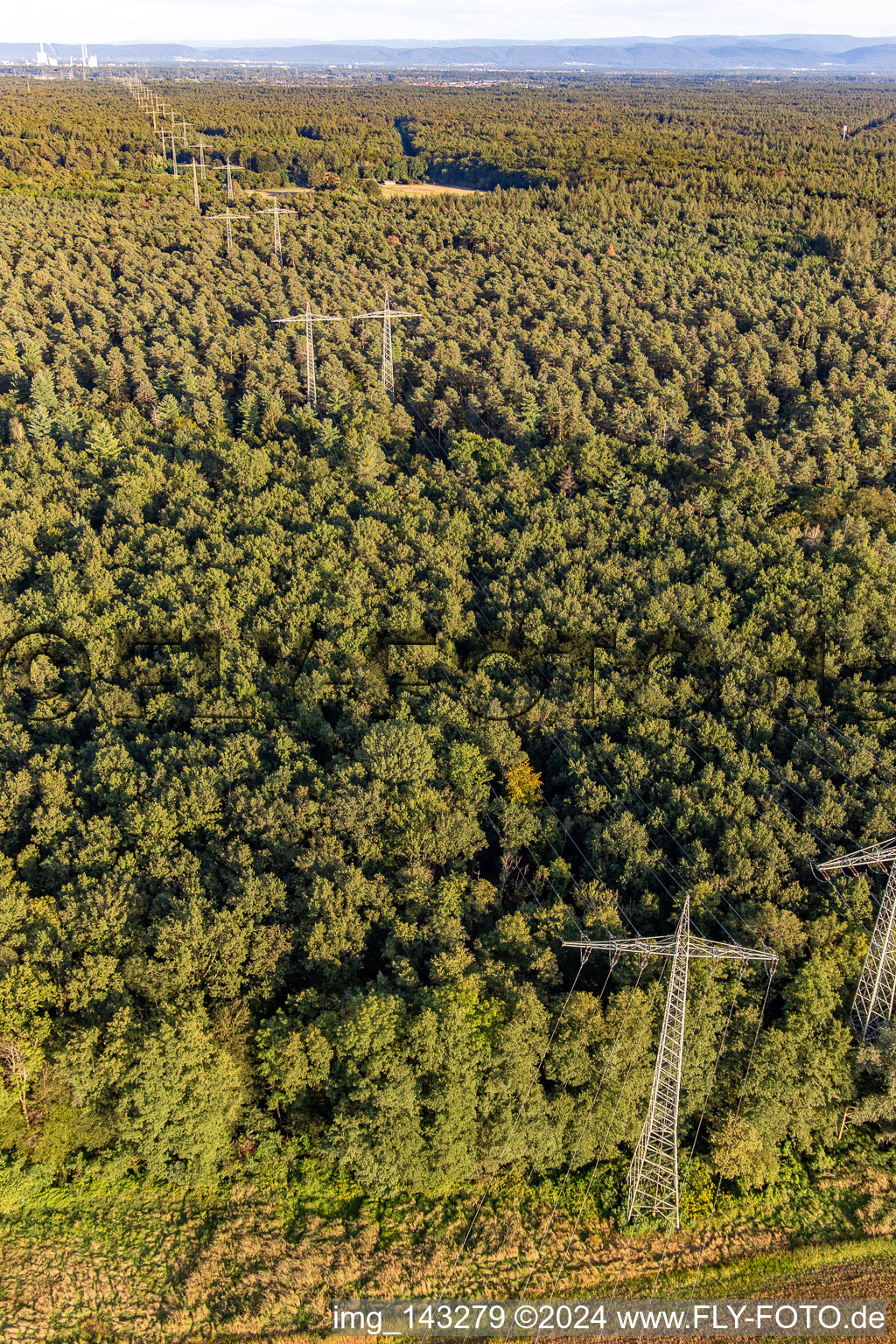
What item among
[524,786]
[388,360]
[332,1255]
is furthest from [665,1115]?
[388,360]

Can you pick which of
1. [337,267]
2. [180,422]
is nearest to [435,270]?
[337,267]

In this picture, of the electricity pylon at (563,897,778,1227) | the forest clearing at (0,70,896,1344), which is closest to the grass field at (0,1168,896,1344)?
the forest clearing at (0,70,896,1344)

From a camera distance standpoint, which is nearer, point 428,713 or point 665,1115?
point 665,1115

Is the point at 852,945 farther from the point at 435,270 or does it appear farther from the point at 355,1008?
the point at 435,270

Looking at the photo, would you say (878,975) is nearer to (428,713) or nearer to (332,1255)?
(332,1255)

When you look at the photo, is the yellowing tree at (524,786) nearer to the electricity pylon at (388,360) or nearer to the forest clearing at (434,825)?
the forest clearing at (434,825)

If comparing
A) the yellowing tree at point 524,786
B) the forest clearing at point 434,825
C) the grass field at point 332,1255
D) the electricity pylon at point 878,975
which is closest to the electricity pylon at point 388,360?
the forest clearing at point 434,825
